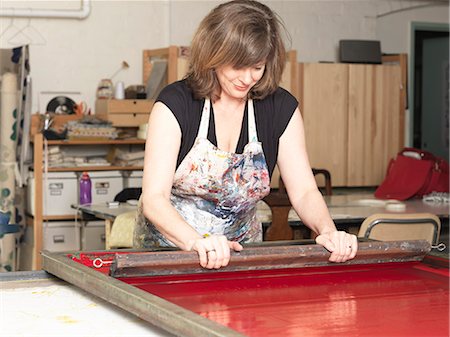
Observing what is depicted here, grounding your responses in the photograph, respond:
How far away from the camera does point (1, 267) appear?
6.13m

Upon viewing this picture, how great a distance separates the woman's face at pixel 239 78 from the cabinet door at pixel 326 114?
4.99m

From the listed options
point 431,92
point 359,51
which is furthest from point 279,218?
point 431,92

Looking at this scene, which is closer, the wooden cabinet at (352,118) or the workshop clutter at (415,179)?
the workshop clutter at (415,179)

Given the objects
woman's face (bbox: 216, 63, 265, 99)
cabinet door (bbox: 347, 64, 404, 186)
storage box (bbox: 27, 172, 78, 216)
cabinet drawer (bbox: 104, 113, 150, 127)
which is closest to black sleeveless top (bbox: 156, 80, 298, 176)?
woman's face (bbox: 216, 63, 265, 99)

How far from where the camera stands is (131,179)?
6758 mm

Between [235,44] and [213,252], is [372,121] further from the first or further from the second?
[213,252]

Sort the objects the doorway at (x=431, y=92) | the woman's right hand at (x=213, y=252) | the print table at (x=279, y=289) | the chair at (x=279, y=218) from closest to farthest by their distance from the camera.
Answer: the print table at (x=279, y=289)
the woman's right hand at (x=213, y=252)
the chair at (x=279, y=218)
the doorway at (x=431, y=92)

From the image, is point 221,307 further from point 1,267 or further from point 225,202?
point 1,267

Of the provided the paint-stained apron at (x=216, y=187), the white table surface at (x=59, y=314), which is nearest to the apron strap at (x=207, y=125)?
the paint-stained apron at (x=216, y=187)

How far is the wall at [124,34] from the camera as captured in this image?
707 centimetres

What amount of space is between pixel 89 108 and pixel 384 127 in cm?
264

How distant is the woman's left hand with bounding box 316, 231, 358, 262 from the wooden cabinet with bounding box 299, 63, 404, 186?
5.15 meters

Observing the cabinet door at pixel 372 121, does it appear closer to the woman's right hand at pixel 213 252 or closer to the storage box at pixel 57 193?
the storage box at pixel 57 193

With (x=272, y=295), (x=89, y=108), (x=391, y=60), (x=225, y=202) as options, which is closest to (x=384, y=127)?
(x=391, y=60)
